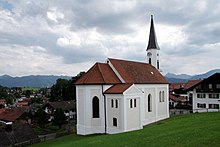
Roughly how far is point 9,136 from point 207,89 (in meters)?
33.5

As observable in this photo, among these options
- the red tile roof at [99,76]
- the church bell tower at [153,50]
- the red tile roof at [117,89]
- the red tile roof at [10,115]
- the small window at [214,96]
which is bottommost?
the red tile roof at [10,115]

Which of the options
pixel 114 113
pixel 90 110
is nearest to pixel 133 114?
pixel 114 113

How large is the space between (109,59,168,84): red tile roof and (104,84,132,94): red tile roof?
234cm

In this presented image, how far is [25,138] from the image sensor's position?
32.1 meters

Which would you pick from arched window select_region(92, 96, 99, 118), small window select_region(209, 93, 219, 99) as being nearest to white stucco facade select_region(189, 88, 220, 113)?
small window select_region(209, 93, 219, 99)

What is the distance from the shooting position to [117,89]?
98.2 feet

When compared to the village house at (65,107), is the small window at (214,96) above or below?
above

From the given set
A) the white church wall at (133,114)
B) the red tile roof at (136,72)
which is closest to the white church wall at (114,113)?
the white church wall at (133,114)

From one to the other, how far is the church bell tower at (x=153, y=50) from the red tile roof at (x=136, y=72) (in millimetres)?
4265

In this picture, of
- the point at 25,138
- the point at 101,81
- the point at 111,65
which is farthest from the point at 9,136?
the point at 111,65

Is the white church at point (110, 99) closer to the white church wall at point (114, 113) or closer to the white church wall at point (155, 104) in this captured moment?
the white church wall at point (114, 113)

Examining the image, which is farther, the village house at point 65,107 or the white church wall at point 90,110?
the village house at point 65,107

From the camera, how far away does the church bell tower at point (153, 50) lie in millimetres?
46219

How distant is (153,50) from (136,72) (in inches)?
441
